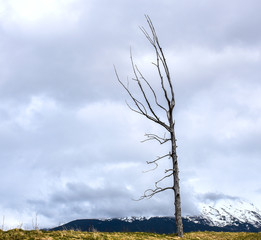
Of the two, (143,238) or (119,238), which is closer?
(119,238)

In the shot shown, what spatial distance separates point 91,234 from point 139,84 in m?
12.7

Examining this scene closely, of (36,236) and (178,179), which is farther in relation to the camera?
(178,179)

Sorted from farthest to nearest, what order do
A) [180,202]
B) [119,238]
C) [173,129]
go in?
[173,129], [180,202], [119,238]

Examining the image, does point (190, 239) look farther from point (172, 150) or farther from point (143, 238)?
point (172, 150)

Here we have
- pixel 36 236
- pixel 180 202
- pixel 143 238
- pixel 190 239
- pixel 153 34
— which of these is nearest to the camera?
pixel 36 236

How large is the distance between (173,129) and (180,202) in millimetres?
5533

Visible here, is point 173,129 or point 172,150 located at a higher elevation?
point 173,129

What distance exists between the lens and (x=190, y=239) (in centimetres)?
2089

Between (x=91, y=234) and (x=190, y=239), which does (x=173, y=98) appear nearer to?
(x=190, y=239)

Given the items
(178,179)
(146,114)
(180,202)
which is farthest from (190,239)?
(146,114)

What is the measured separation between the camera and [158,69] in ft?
83.3

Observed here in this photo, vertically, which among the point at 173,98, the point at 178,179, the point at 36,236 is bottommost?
the point at 36,236

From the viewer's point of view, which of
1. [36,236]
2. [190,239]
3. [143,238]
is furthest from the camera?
[190,239]

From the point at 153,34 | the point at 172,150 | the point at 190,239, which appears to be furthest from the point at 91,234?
the point at 153,34
